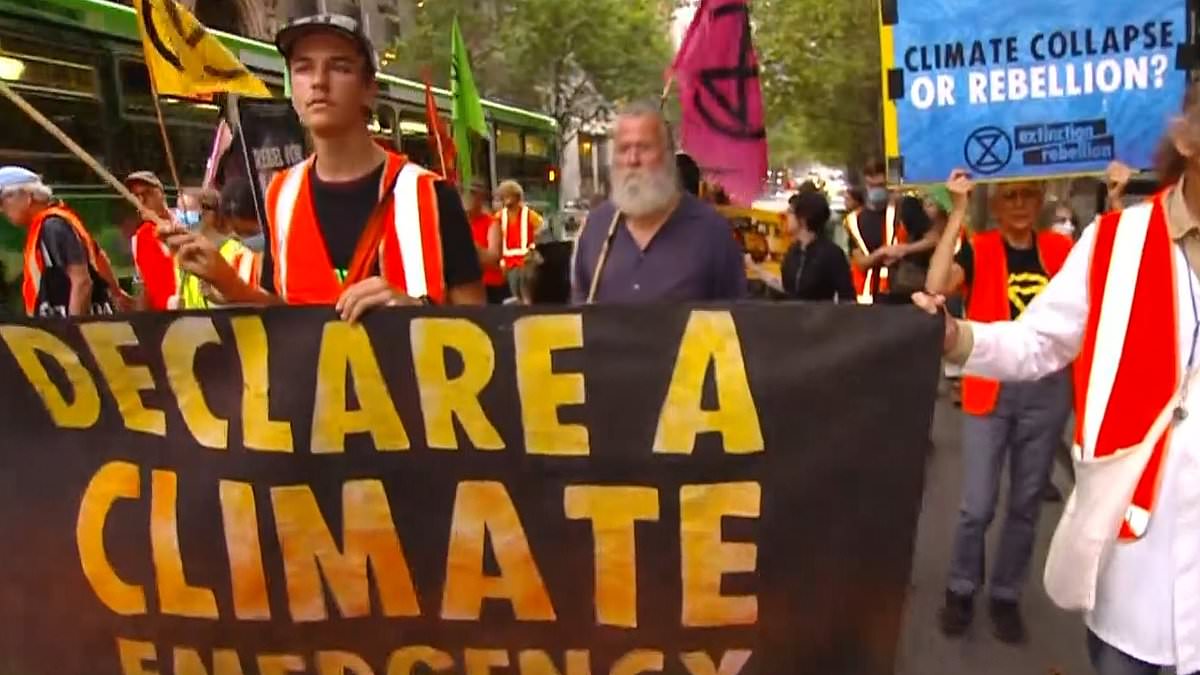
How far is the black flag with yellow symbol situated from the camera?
15.0 feet

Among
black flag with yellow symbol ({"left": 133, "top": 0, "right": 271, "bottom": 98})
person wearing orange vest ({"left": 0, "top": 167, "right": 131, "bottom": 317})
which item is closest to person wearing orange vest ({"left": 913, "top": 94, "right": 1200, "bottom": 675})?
black flag with yellow symbol ({"left": 133, "top": 0, "right": 271, "bottom": 98})

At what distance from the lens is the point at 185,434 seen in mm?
2748

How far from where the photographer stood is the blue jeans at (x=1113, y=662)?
100 inches

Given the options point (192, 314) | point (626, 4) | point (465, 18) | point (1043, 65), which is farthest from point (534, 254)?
point (626, 4)

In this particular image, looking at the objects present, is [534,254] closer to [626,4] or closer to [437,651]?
[437,651]

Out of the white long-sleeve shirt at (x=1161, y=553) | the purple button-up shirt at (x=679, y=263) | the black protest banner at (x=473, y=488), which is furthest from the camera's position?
the purple button-up shirt at (x=679, y=263)

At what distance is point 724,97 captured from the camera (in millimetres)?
4215

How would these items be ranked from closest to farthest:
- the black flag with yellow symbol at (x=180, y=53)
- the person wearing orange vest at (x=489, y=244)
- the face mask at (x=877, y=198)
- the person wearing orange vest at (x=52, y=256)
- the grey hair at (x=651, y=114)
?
1. the grey hair at (x=651, y=114)
2. the black flag with yellow symbol at (x=180, y=53)
3. the person wearing orange vest at (x=52, y=256)
4. the face mask at (x=877, y=198)
5. the person wearing orange vest at (x=489, y=244)

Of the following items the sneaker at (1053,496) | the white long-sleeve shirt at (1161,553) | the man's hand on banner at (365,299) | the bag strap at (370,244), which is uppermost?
the bag strap at (370,244)

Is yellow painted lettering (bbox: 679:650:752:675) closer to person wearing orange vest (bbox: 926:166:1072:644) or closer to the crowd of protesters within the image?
the crowd of protesters

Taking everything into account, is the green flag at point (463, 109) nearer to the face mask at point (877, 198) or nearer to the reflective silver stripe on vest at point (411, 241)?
the face mask at point (877, 198)

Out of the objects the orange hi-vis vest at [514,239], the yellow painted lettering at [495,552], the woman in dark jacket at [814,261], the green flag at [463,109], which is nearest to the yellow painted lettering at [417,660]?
the yellow painted lettering at [495,552]

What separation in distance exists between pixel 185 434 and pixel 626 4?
32.7 m

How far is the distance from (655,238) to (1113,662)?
5.46 ft
